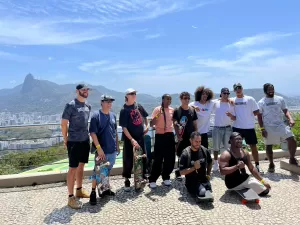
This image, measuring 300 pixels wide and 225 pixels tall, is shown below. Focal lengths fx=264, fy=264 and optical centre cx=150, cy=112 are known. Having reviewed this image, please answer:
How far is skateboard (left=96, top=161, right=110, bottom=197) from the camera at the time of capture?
4551mm

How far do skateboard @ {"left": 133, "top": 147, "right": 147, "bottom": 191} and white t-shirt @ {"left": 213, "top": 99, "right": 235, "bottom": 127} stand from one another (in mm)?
1972

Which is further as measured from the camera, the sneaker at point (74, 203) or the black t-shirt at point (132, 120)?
the black t-shirt at point (132, 120)

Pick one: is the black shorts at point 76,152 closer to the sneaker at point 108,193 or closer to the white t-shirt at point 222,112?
the sneaker at point 108,193

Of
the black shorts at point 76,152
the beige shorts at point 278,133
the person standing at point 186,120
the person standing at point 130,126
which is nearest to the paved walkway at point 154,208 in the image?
the person standing at point 130,126

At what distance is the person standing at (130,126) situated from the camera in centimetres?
481

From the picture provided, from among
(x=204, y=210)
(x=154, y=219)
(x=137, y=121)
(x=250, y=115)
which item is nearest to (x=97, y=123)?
(x=137, y=121)

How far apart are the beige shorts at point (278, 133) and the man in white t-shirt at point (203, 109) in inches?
57.7

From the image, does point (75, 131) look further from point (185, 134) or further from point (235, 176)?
point (235, 176)

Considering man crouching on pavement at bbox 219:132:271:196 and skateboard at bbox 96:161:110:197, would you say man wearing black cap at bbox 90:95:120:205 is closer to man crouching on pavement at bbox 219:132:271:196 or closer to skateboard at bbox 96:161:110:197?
skateboard at bbox 96:161:110:197

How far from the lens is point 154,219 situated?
3.82m

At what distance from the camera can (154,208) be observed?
13.7 feet

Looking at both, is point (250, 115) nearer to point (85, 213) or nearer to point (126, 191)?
point (126, 191)

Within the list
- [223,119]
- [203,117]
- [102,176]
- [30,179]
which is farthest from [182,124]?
[30,179]

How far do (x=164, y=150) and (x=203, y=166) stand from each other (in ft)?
2.83
